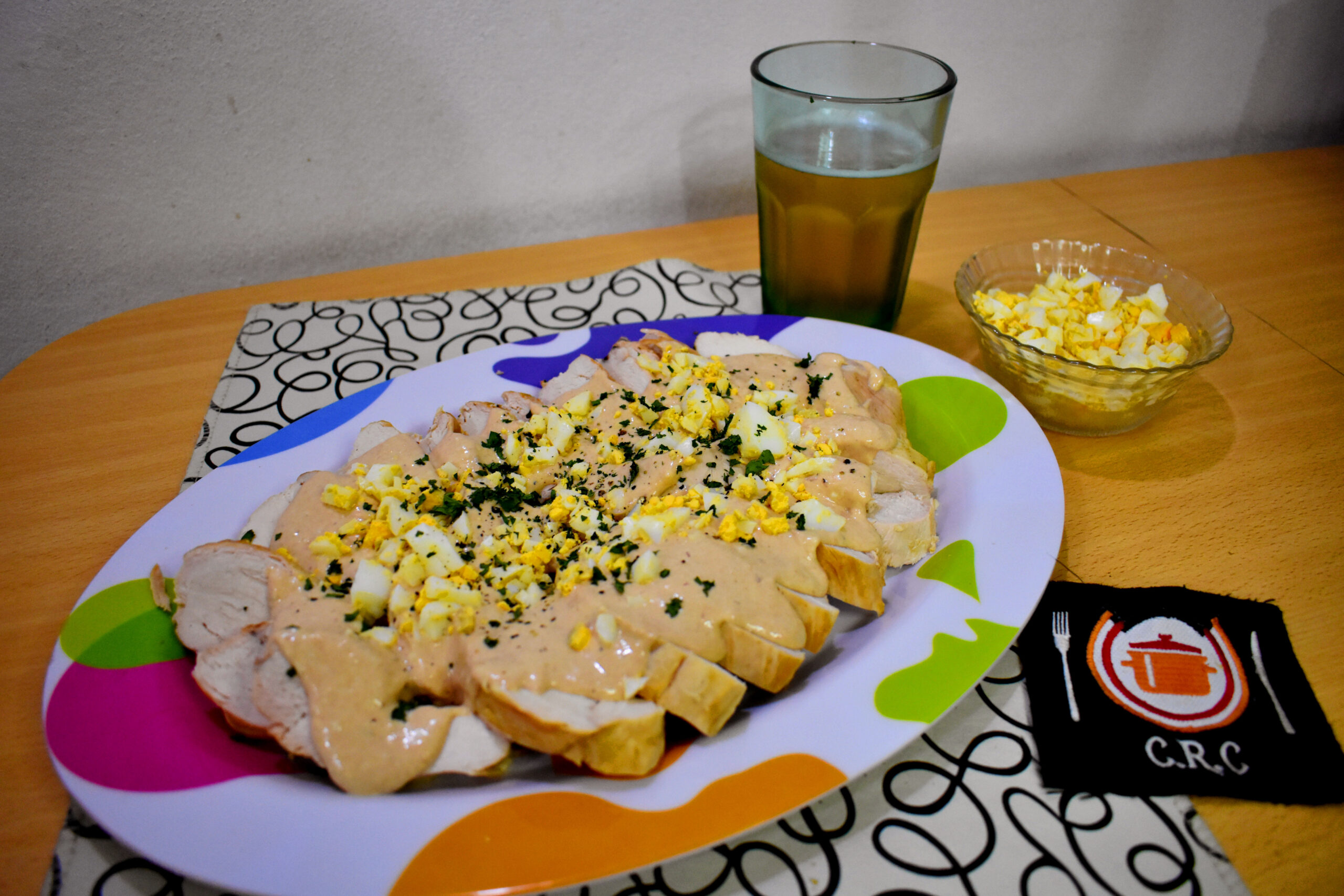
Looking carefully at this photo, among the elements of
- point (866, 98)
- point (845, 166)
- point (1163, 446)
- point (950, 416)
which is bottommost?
point (1163, 446)

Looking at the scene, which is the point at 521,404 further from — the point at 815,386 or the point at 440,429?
the point at 815,386

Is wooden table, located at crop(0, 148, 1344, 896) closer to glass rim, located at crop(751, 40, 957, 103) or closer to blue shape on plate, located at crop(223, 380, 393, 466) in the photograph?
blue shape on plate, located at crop(223, 380, 393, 466)

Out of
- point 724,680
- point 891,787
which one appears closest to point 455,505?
point 724,680

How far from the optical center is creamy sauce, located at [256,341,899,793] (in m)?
1.06

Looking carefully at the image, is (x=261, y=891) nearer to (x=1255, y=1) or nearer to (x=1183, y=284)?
(x=1183, y=284)

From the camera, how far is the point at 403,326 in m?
2.07

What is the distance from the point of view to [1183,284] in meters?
1.77

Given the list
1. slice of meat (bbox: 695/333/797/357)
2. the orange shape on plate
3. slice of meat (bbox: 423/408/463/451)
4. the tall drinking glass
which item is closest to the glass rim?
the tall drinking glass

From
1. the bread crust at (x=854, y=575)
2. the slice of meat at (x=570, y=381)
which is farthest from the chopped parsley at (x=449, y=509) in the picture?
the bread crust at (x=854, y=575)

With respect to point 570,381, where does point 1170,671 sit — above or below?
below

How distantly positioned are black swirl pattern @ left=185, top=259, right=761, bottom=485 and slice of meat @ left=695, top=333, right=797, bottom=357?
341 millimetres

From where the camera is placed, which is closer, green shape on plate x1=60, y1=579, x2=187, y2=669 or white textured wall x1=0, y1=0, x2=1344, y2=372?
green shape on plate x1=60, y1=579, x2=187, y2=669

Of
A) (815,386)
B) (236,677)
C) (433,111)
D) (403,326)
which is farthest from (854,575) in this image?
(433,111)

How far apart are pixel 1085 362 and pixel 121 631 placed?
1.80 m
